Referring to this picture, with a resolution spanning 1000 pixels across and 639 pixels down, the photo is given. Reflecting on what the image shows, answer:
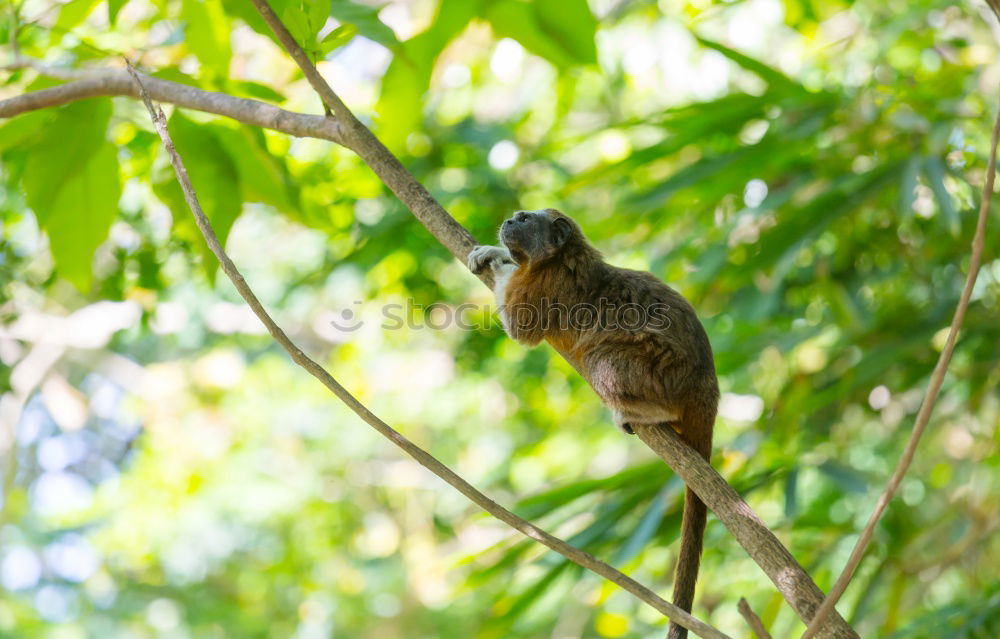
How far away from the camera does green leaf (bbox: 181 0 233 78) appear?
112 inches

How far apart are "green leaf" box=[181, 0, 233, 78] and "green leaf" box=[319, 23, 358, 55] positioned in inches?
26.8

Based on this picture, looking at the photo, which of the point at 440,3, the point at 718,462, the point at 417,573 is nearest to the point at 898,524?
the point at 718,462

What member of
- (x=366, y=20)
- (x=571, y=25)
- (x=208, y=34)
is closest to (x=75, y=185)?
(x=208, y=34)

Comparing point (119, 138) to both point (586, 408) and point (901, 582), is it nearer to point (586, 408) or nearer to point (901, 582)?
point (901, 582)

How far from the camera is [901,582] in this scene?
369 centimetres

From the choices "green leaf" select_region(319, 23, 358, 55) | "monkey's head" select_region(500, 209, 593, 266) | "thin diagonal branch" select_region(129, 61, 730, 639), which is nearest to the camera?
"thin diagonal branch" select_region(129, 61, 730, 639)

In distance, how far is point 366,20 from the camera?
2.68m

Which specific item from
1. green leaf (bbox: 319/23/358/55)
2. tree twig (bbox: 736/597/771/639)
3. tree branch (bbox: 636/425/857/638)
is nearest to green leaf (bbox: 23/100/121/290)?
green leaf (bbox: 319/23/358/55)

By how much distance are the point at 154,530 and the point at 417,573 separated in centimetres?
271

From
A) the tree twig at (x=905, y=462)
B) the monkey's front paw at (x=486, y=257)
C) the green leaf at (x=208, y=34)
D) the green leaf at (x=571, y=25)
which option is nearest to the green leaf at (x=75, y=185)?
the green leaf at (x=208, y=34)

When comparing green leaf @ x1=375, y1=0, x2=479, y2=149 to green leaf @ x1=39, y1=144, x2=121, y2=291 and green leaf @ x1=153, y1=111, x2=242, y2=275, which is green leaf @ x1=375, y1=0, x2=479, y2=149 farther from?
green leaf @ x1=39, y1=144, x2=121, y2=291

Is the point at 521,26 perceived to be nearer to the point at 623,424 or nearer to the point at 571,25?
the point at 571,25

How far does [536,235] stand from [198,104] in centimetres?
149

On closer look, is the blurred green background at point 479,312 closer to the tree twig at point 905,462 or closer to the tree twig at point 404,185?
the tree twig at point 404,185
